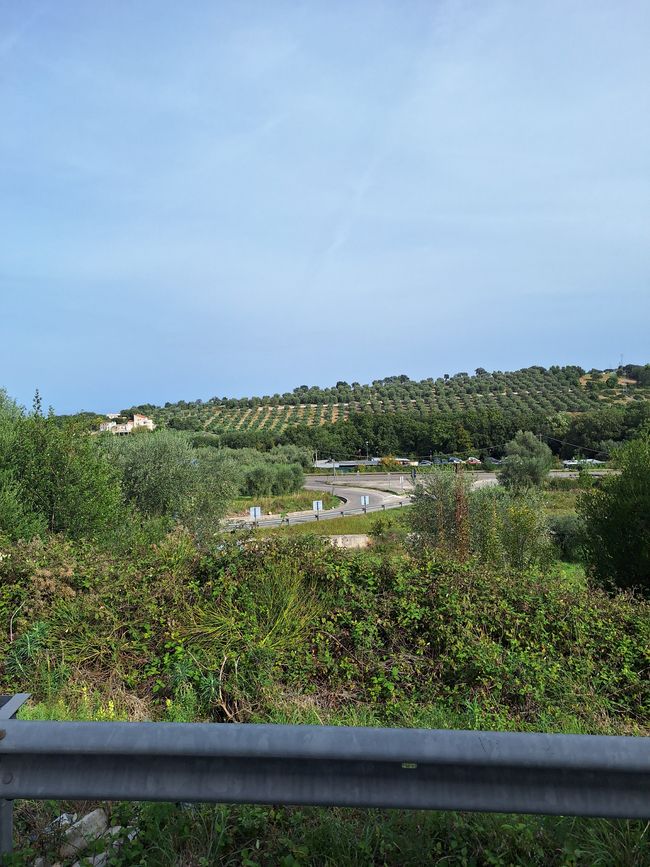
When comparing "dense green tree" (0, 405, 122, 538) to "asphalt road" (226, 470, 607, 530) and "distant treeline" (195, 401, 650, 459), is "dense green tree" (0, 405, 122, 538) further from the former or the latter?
"distant treeline" (195, 401, 650, 459)

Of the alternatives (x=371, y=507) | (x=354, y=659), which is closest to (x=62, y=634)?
(x=354, y=659)

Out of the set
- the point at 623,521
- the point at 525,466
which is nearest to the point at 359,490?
the point at 525,466

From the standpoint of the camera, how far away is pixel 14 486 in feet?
43.6

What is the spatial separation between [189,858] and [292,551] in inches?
155

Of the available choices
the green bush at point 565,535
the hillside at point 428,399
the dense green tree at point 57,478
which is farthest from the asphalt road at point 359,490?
the hillside at point 428,399

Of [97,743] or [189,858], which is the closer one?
[97,743]

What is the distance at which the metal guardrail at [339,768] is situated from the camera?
1.96 metres

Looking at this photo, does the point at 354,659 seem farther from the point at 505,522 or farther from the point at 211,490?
the point at 211,490

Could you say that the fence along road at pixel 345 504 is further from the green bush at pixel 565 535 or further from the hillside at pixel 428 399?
the hillside at pixel 428 399

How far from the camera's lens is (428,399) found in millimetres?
165500

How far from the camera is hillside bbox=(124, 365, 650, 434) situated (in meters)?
136

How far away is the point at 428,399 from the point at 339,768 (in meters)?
166

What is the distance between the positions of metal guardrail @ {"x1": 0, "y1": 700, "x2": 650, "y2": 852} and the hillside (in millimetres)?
121625

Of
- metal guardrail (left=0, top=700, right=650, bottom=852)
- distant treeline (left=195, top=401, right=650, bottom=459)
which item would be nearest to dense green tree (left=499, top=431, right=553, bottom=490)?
distant treeline (left=195, top=401, right=650, bottom=459)
